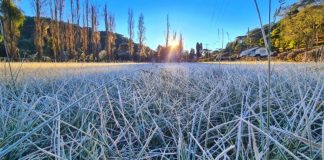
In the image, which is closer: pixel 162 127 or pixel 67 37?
pixel 162 127

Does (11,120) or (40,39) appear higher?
(40,39)

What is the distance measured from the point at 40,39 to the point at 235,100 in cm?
1729

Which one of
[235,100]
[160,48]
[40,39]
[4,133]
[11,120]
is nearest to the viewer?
A: [4,133]

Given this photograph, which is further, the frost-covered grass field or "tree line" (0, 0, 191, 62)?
"tree line" (0, 0, 191, 62)

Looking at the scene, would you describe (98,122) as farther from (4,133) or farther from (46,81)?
(46,81)

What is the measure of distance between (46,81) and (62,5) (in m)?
18.5

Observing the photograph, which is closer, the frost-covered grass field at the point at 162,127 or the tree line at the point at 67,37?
the frost-covered grass field at the point at 162,127

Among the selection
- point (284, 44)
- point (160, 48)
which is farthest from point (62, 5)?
point (284, 44)

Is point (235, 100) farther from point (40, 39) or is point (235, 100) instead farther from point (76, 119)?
point (40, 39)

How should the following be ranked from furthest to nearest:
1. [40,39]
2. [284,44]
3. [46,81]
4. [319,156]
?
1. [284,44]
2. [40,39]
3. [46,81]
4. [319,156]

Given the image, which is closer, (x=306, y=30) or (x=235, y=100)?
(x=235, y=100)

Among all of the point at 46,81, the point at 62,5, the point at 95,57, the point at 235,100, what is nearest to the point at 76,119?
the point at 235,100

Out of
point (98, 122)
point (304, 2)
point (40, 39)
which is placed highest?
point (304, 2)

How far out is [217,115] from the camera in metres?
1.02
